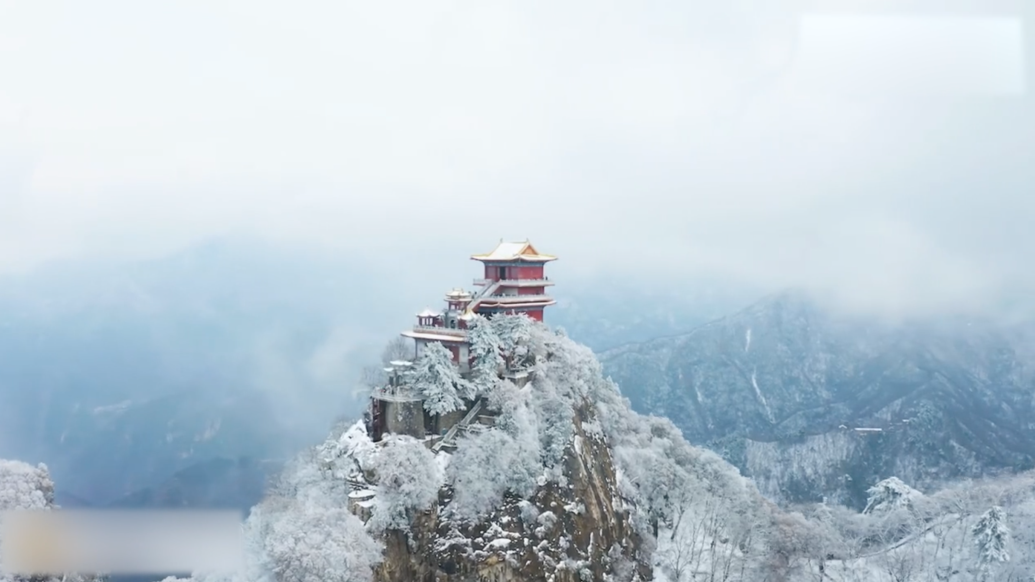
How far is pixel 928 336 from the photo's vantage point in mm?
197125

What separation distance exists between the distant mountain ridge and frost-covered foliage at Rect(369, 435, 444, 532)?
105209mm

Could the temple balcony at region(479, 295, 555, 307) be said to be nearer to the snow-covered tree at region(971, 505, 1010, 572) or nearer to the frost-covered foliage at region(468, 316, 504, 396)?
the frost-covered foliage at region(468, 316, 504, 396)

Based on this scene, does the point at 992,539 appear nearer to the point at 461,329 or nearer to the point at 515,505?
the point at 515,505

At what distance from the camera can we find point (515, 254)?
153ft

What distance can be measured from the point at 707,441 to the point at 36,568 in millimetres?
146154

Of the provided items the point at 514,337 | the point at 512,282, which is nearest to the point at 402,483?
the point at 514,337

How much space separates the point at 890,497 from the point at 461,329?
1657 inches

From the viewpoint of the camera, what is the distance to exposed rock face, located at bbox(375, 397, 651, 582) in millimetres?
33062

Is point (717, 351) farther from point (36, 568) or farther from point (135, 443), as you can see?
point (36, 568)

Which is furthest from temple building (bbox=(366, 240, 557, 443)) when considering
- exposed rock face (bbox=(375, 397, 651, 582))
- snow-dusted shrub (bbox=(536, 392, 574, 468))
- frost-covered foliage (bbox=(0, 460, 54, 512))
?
frost-covered foliage (bbox=(0, 460, 54, 512))

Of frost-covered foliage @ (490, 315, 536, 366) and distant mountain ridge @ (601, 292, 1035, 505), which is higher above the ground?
frost-covered foliage @ (490, 315, 536, 366)

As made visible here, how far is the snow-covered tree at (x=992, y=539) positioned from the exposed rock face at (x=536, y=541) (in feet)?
71.1

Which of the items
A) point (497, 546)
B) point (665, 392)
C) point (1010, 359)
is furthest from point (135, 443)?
point (1010, 359)

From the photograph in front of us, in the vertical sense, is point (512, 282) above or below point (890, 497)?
above
